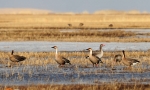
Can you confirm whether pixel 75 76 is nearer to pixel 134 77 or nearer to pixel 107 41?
pixel 134 77

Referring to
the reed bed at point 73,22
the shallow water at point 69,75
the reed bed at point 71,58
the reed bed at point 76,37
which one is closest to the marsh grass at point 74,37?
the reed bed at point 76,37

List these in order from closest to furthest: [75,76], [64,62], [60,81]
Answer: [60,81] → [75,76] → [64,62]

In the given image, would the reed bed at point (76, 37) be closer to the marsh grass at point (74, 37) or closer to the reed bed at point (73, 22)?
the marsh grass at point (74, 37)

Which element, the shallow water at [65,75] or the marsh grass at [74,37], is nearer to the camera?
the shallow water at [65,75]

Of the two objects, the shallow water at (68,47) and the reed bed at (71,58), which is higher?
the reed bed at (71,58)

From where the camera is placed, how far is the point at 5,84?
42.2 ft

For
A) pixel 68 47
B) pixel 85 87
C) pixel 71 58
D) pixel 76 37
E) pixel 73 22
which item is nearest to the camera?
pixel 85 87

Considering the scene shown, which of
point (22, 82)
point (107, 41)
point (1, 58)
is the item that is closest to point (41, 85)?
point (22, 82)

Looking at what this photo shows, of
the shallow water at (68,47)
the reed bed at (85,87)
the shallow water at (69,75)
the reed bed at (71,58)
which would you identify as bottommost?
the shallow water at (68,47)

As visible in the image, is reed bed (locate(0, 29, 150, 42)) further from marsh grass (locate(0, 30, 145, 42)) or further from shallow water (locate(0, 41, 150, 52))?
shallow water (locate(0, 41, 150, 52))

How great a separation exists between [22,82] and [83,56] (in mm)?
8065

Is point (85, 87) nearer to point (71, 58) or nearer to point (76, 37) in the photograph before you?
point (71, 58)

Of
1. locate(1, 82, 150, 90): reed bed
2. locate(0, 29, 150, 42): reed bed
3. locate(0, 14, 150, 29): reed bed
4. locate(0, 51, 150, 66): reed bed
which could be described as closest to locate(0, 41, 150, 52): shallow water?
locate(0, 51, 150, 66): reed bed

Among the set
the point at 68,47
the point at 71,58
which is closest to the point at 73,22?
the point at 68,47
